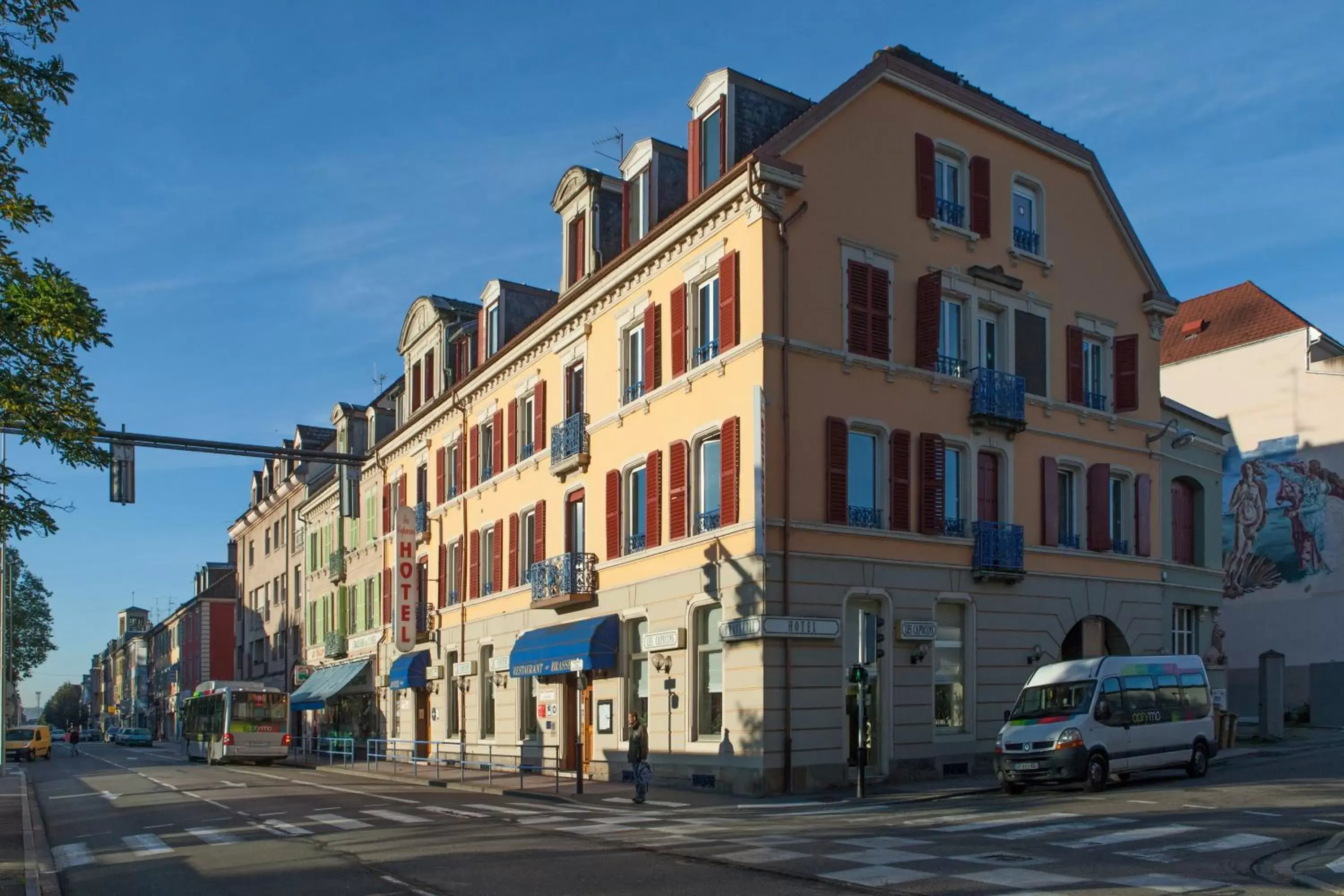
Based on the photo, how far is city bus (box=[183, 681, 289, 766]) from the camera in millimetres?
47219

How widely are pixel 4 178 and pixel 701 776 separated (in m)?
17.1

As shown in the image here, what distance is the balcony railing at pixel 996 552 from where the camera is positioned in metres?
27.7

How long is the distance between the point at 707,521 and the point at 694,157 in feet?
25.4

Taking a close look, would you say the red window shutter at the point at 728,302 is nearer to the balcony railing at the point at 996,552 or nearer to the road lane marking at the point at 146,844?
the balcony railing at the point at 996,552

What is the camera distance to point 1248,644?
157 feet

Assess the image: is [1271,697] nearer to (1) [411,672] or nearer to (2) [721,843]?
(2) [721,843]

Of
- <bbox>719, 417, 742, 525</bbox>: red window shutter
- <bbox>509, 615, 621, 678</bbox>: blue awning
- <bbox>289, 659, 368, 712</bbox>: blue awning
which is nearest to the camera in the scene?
<bbox>719, 417, 742, 525</bbox>: red window shutter

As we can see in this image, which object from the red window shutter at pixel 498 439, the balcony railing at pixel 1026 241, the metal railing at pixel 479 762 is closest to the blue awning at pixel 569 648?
the metal railing at pixel 479 762

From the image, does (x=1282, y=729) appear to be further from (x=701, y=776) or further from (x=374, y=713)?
(x=374, y=713)

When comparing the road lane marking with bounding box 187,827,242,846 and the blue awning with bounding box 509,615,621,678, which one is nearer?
the road lane marking with bounding box 187,827,242,846

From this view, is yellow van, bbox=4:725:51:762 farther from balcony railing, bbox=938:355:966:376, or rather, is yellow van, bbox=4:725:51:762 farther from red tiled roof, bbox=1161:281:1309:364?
red tiled roof, bbox=1161:281:1309:364

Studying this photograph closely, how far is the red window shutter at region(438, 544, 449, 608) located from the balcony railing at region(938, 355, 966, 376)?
20.4 meters

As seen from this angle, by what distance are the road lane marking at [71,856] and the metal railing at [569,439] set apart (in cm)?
1559

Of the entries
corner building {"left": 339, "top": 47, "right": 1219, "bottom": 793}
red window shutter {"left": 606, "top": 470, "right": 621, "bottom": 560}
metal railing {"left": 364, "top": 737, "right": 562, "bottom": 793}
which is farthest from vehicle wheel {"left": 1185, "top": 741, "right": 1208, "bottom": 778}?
red window shutter {"left": 606, "top": 470, "right": 621, "bottom": 560}
